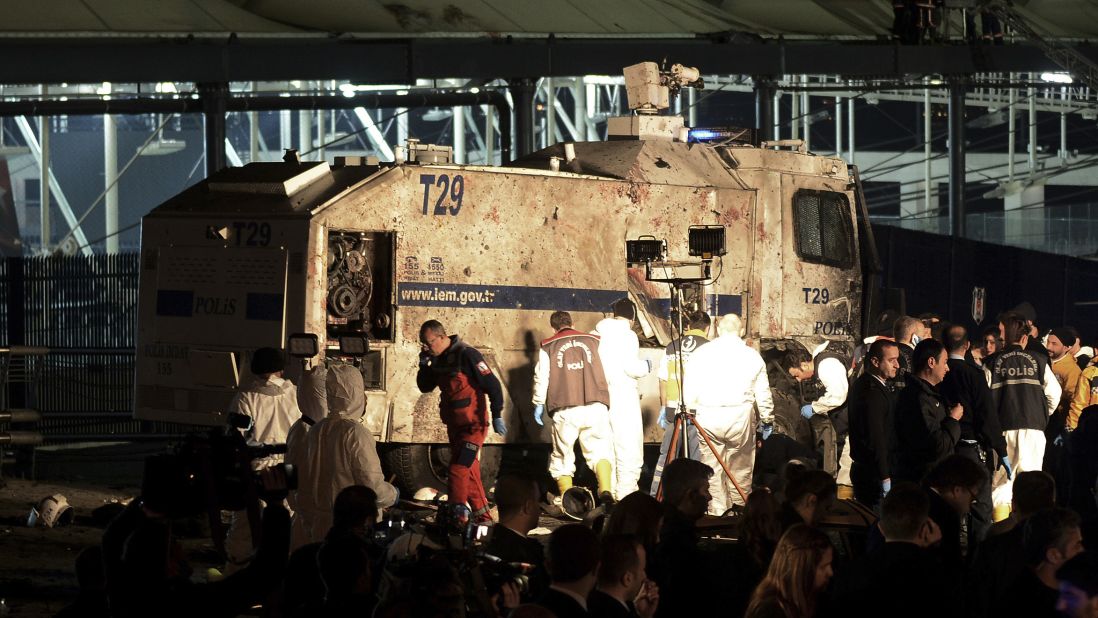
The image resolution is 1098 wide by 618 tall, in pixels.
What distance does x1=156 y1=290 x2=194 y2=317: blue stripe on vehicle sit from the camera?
46.0ft

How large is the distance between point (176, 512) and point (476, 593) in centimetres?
116

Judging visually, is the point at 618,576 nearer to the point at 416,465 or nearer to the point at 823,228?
the point at 416,465

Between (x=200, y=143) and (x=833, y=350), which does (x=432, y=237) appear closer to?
(x=833, y=350)

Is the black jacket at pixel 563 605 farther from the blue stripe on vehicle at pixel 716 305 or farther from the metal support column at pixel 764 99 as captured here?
the metal support column at pixel 764 99

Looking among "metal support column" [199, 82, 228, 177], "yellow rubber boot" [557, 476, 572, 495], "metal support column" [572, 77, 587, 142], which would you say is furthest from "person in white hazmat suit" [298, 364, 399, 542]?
"metal support column" [572, 77, 587, 142]

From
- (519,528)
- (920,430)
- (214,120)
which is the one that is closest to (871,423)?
(920,430)

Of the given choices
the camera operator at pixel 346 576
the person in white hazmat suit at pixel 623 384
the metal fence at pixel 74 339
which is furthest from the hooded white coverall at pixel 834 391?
the camera operator at pixel 346 576

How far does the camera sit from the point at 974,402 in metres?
12.4

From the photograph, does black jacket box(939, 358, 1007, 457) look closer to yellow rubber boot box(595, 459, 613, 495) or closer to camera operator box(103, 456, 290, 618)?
yellow rubber boot box(595, 459, 613, 495)

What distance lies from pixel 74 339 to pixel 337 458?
12327mm

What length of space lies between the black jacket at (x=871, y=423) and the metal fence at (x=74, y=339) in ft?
27.9

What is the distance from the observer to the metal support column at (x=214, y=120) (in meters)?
23.9

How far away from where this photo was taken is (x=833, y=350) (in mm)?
16438

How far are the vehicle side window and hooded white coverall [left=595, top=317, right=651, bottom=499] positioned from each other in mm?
2605
